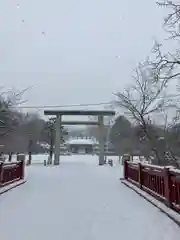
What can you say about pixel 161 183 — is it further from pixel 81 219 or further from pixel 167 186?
pixel 81 219

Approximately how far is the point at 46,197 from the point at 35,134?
36119 millimetres

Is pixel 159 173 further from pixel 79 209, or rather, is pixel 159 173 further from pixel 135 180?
Answer: pixel 135 180

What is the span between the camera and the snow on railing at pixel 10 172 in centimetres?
1126

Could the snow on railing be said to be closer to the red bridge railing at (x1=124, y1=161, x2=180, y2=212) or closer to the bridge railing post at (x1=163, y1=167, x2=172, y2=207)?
the red bridge railing at (x1=124, y1=161, x2=180, y2=212)

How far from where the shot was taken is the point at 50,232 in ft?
17.9

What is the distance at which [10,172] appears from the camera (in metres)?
13.0

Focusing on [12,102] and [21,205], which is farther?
[12,102]

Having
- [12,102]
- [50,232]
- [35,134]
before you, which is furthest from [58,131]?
[50,232]

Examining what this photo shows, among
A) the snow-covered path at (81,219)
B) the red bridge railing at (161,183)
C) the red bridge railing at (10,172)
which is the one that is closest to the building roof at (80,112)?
the red bridge railing at (10,172)

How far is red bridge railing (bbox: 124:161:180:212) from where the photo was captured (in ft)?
22.4

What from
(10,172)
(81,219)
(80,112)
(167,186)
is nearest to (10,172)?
(10,172)

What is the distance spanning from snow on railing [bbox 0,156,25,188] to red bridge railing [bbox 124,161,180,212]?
439cm

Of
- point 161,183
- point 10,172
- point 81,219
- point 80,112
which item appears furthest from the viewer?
point 80,112

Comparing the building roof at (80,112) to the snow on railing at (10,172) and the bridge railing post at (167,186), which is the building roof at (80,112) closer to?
the snow on railing at (10,172)
